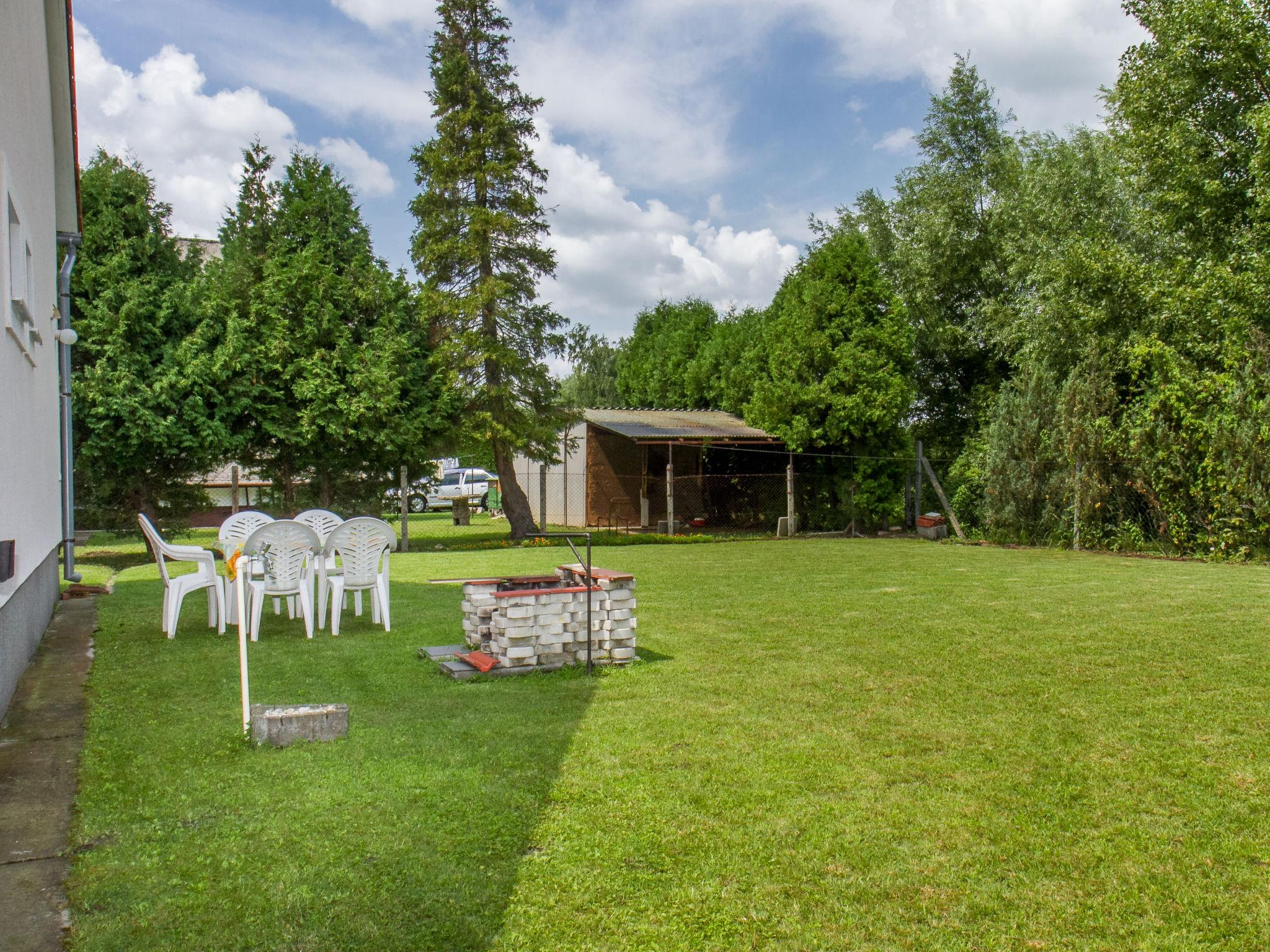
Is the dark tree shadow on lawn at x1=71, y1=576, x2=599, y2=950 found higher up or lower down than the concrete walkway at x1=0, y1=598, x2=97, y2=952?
lower down

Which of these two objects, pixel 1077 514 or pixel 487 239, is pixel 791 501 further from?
pixel 487 239

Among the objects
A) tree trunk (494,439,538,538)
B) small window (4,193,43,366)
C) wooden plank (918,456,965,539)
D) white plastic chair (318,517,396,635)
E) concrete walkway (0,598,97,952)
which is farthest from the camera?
tree trunk (494,439,538,538)

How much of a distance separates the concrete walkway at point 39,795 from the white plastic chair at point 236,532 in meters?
1.59

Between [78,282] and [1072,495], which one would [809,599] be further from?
[78,282]

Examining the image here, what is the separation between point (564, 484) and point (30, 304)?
17.3 meters

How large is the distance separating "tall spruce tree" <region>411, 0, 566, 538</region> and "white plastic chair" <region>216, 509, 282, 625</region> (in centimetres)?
904

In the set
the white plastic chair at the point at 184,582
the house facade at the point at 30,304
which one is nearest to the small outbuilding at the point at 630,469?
the house facade at the point at 30,304

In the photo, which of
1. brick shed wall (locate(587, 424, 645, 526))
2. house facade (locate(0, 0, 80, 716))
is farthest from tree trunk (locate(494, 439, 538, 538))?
house facade (locate(0, 0, 80, 716))

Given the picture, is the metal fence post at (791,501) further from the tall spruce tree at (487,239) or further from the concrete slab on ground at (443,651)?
the concrete slab on ground at (443,651)

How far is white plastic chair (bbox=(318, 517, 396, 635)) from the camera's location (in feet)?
25.0

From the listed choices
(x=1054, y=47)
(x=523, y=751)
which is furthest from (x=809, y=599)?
(x=1054, y=47)

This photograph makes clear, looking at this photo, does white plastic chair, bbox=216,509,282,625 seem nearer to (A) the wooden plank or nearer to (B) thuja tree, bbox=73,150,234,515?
(B) thuja tree, bbox=73,150,234,515

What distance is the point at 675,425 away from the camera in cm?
2306

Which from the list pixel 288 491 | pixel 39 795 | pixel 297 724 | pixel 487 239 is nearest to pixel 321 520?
pixel 297 724
